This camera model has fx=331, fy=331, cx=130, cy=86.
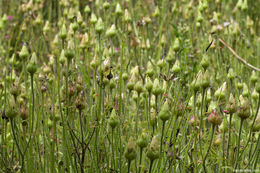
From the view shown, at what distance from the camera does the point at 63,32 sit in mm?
952

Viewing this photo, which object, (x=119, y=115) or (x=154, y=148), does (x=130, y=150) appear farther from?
(x=119, y=115)

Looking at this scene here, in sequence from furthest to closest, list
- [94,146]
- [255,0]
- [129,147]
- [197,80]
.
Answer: [255,0] < [94,146] < [197,80] < [129,147]

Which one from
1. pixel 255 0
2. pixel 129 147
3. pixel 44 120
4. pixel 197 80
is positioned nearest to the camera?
pixel 129 147

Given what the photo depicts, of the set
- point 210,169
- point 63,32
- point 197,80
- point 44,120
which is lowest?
point 210,169

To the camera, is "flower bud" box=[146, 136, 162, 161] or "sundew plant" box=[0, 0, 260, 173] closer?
"flower bud" box=[146, 136, 162, 161]

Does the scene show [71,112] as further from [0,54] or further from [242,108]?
[0,54]

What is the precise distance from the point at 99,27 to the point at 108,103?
0.72ft

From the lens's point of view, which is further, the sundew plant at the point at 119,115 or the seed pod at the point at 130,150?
the sundew plant at the point at 119,115

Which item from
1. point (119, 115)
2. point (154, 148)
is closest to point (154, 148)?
point (154, 148)

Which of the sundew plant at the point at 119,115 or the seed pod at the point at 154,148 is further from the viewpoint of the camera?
the sundew plant at the point at 119,115

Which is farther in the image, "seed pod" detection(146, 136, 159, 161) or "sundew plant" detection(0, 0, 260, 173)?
"sundew plant" detection(0, 0, 260, 173)

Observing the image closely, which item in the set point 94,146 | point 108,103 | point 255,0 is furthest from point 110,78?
point 255,0

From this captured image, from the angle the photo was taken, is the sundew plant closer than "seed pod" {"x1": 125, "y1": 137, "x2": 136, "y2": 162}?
No

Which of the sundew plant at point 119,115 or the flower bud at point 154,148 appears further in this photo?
the sundew plant at point 119,115
